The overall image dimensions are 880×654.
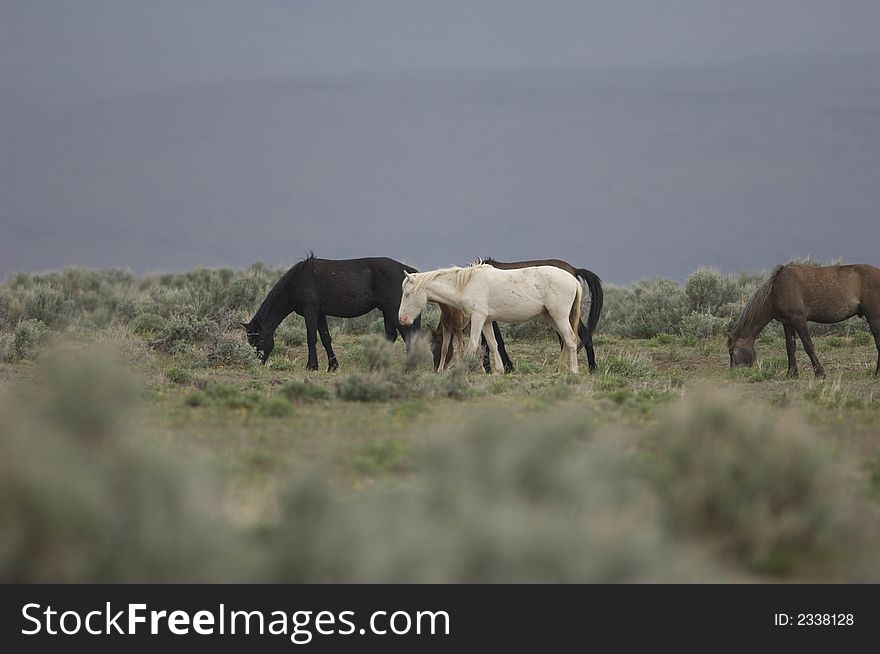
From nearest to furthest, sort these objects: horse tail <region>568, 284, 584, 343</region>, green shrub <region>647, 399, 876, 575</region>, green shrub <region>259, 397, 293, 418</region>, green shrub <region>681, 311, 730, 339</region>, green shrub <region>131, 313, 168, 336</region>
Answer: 1. green shrub <region>647, 399, 876, 575</region>
2. green shrub <region>259, 397, 293, 418</region>
3. horse tail <region>568, 284, 584, 343</region>
4. green shrub <region>681, 311, 730, 339</region>
5. green shrub <region>131, 313, 168, 336</region>

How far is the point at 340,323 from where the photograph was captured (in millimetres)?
26562

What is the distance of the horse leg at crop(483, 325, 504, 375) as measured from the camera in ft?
51.6

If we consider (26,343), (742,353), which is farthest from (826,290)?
(26,343)

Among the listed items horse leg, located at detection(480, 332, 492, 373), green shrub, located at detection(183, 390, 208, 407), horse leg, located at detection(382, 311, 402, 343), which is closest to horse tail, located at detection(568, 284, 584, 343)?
horse leg, located at detection(480, 332, 492, 373)

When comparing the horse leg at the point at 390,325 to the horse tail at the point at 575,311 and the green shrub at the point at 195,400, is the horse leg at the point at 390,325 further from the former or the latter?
the green shrub at the point at 195,400

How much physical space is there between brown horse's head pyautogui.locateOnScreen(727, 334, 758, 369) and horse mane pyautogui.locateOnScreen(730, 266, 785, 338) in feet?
0.52

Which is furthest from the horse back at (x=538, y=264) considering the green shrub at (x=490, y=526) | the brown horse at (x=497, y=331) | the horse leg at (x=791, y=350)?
the green shrub at (x=490, y=526)

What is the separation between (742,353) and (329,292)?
695 cm

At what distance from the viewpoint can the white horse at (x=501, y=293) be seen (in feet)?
50.7

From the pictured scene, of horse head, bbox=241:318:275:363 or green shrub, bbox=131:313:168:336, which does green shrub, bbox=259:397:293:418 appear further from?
green shrub, bbox=131:313:168:336

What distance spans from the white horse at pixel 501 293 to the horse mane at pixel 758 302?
2835 millimetres

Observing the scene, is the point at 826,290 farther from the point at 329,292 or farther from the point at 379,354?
the point at 329,292

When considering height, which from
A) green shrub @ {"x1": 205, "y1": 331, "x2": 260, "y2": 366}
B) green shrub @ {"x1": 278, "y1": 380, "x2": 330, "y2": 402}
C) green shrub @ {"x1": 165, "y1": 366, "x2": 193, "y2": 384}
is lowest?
green shrub @ {"x1": 278, "y1": 380, "x2": 330, "y2": 402}

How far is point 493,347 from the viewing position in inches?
627
